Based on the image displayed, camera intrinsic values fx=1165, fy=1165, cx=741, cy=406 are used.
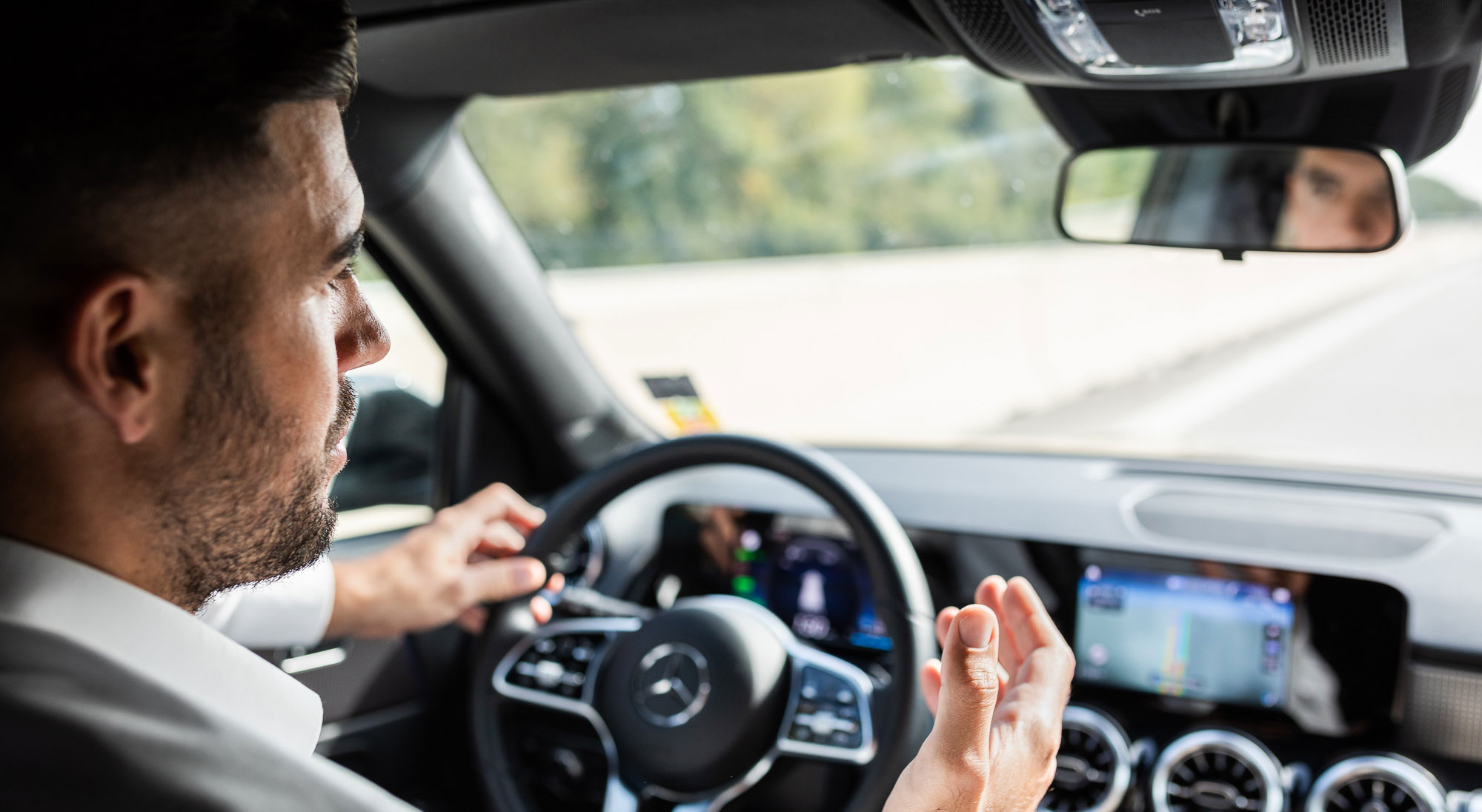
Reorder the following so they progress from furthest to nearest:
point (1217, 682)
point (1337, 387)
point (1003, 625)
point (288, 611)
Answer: point (1337, 387) < point (1217, 682) < point (288, 611) < point (1003, 625)

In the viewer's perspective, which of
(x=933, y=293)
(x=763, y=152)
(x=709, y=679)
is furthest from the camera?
(x=933, y=293)

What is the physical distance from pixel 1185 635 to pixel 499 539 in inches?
55.8

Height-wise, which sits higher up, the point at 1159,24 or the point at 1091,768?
the point at 1159,24

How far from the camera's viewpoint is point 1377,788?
7.24ft

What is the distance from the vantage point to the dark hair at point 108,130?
1015 mm

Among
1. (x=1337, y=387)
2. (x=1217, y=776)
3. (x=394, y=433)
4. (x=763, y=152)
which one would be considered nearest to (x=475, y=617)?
(x=394, y=433)

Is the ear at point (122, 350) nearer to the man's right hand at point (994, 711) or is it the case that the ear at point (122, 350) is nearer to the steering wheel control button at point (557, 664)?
the man's right hand at point (994, 711)

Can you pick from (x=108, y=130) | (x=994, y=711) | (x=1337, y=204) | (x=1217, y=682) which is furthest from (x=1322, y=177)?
(x=108, y=130)

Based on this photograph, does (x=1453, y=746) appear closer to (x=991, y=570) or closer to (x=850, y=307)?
(x=991, y=570)

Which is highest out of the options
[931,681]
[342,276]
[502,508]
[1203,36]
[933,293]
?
[1203,36]

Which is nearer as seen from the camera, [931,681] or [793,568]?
[931,681]

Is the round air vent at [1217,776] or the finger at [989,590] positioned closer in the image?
the finger at [989,590]

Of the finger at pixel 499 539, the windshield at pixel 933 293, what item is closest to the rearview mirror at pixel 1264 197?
the windshield at pixel 933 293

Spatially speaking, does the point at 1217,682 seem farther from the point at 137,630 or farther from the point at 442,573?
the point at 137,630
